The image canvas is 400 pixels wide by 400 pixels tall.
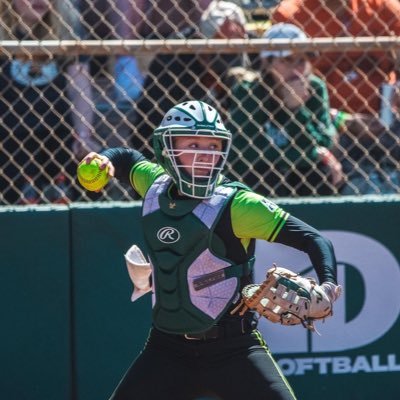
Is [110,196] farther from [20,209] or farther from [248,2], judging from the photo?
[248,2]

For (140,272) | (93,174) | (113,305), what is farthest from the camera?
(113,305)

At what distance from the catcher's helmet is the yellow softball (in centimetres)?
26

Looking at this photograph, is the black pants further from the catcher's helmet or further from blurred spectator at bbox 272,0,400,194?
blurred spectator at bbox 272,0,400,194

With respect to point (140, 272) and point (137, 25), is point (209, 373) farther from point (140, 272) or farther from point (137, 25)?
point (137, 25)

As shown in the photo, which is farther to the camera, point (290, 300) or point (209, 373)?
point (209, 373)

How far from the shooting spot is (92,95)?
220 inches

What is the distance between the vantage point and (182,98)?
18.4 ft

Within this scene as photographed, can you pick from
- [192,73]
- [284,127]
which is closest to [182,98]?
[192,73]

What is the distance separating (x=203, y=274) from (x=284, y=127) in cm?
171

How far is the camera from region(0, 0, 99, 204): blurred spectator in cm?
548

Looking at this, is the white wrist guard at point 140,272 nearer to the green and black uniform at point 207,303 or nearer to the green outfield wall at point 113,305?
the green and black uniform at point 207,303

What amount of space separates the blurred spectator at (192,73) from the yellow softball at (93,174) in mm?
1283

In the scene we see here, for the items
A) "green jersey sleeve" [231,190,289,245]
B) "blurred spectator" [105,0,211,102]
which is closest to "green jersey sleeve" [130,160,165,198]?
"green jersey sleeve" [231,190,289,245]

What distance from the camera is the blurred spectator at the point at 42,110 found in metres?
5.48
